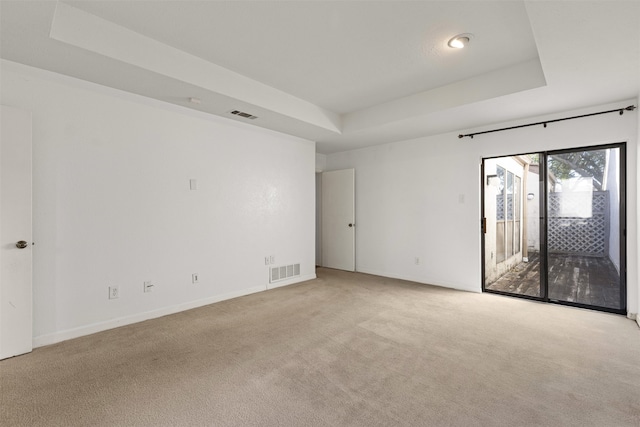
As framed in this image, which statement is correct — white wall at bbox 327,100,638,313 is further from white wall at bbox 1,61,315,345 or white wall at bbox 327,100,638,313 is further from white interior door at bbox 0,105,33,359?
white interior door at bbox 0,105,33,359

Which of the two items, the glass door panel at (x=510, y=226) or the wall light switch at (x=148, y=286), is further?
the glass door panel at (x=510, y=226)

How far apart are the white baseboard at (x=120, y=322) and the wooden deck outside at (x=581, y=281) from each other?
164 inches

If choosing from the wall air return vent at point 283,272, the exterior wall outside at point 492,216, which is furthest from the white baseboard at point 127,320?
the exterior wall outside at point 492,216

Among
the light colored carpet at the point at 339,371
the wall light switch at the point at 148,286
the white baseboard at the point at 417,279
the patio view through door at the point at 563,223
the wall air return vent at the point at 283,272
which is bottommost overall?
the light colored carpet at the point at 339,371

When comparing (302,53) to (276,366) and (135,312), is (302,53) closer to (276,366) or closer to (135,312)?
(276,366)

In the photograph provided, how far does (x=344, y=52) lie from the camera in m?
2.92

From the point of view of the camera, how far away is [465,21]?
2424 millimetres

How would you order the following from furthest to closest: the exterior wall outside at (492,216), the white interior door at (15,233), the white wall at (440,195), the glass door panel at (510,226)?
the exterior wall outside at (492,216) → the glass door panel at (510,226) → the white wall at (440,195) → the white interior door at (15,233)

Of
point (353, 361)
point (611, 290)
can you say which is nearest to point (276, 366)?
point (353, 361)

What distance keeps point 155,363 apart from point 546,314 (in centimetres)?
405

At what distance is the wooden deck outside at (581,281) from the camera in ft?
11.7

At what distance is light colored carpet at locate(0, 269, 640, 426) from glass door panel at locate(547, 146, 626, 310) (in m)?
0.39

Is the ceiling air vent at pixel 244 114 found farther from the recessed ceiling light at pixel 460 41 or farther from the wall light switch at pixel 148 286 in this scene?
the recessed ceiling light at pixel 460 41

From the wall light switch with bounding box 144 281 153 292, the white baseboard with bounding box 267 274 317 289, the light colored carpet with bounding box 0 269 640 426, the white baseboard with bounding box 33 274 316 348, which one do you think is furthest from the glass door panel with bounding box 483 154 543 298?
the wall light switch with bounding box 144 281 153 292
